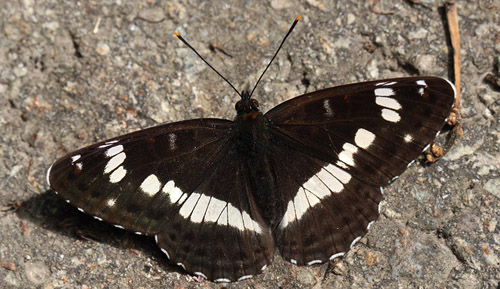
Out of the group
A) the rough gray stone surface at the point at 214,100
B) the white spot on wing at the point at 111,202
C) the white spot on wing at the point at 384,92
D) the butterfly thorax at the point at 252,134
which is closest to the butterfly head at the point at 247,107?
the butterfly thorax at the point at 252,134

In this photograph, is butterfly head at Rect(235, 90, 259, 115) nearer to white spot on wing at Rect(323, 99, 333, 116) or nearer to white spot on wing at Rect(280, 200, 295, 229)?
white spot on wing at Rect(323, 99, 333, 116)

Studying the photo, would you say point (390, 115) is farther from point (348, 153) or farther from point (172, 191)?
point (172, 191)

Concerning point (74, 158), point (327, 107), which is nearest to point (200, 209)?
point (74, 158)

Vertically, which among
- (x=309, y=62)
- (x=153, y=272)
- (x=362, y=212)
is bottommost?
(x=153, y=272)

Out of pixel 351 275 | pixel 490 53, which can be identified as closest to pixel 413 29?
pixel 490 53

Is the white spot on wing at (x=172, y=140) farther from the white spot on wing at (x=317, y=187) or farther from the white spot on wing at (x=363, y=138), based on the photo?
the white spot on wing at (x=363, y=138)

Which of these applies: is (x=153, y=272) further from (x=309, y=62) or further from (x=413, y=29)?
(x=413, y=29)
